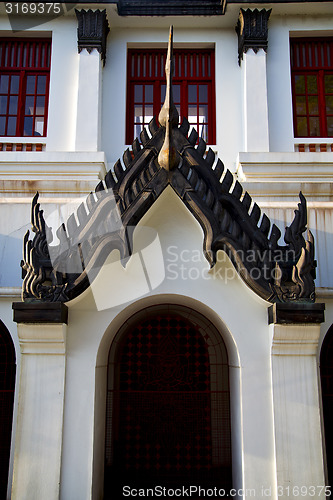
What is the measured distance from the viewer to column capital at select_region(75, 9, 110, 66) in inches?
420

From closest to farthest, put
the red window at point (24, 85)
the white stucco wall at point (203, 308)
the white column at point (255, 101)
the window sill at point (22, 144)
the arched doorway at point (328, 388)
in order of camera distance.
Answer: the white stucco wall at point (203, 308) < the arched doorway at point (328, 388) < the white column at point (255, 101) < the window sill at point (22, 144) < the red window at point (24, 85)

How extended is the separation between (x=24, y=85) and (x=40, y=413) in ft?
24.4

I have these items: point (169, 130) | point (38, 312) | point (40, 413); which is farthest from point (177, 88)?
point (40, 413)

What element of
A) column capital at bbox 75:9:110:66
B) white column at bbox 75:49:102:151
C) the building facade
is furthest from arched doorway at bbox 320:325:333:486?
column capital at bbox 75:9:110:66

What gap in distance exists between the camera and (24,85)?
11.0 meters

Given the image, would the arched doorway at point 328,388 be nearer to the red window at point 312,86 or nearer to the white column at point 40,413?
the white column at point 40,413

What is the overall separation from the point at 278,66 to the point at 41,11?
5484mm

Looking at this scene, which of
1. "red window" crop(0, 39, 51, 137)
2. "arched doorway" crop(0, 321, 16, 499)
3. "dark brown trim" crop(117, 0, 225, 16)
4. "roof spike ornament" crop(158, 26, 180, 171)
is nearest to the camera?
"roof spike ornament" crop(158, 26, 180, 171)

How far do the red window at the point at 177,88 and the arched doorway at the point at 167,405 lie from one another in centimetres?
455

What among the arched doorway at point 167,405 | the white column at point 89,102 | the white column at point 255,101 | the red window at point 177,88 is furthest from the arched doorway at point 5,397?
the white column at point 255,101

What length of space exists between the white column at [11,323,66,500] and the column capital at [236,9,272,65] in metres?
7.43

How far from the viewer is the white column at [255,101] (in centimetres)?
1027

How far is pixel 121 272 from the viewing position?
24.7 ft

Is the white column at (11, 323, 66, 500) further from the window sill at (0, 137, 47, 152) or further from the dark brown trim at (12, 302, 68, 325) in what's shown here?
the window sill at (0, 137, 47, 152)
